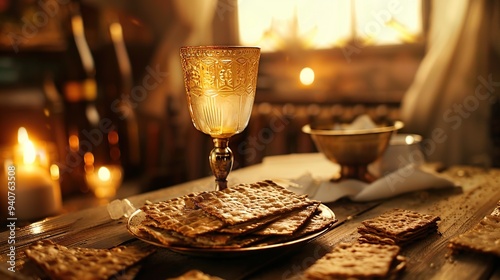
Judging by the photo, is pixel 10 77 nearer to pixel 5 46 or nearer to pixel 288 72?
pixel 5 46

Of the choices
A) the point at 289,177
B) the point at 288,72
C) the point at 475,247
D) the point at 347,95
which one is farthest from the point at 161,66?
the point at 475,247

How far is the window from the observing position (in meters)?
3.53

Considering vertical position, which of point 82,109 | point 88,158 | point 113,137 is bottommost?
point 88,158

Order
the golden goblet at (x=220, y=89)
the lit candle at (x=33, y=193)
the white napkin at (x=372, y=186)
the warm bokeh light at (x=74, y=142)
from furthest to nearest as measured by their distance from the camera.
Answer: the warm bokeh light at (x=74, y=142) < the lit candle at (x=33, y=193) < the white napkin at (x=372, y=186) < the golden goblet at (x=220, y=89)

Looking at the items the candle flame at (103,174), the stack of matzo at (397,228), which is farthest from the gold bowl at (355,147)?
the candle flame at (103,174)

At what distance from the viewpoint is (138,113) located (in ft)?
14.9

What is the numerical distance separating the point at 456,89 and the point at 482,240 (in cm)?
202

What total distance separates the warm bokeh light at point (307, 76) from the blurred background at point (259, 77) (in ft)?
0.03

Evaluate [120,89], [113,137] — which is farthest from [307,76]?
[113,137]

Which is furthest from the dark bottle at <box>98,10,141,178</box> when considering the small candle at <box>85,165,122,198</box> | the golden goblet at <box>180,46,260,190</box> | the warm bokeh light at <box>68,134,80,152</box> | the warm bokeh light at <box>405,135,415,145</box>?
the golden goblet at <box>180,46,260,190</box>

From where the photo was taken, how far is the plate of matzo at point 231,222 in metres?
1.00

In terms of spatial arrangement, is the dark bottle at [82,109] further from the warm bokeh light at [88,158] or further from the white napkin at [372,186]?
the white napkin at [372,186]

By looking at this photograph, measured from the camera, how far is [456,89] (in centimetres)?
289

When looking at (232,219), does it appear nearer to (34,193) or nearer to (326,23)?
(34,193)
